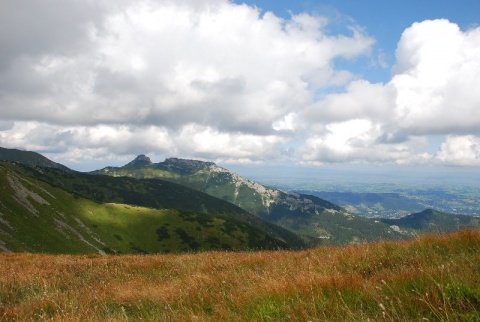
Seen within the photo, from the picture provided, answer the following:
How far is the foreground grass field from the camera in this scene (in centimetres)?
472

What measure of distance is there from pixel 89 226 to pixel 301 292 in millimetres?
128164

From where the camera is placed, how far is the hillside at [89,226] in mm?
88188

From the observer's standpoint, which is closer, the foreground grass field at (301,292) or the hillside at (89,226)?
the foreground grass field at (301,292)

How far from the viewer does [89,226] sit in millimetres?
119312

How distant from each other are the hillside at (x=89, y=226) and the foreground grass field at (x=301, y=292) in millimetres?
73565

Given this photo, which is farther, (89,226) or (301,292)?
(89,226)

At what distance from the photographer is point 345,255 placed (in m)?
9.89

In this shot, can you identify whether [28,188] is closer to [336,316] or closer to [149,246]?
[149,246]

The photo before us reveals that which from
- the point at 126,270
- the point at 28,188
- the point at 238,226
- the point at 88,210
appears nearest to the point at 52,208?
the point at 28,188

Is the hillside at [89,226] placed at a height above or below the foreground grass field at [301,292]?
below

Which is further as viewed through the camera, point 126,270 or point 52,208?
point 52,208

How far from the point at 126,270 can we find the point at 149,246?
126 m

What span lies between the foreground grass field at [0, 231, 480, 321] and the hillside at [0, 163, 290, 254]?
73.6 meters

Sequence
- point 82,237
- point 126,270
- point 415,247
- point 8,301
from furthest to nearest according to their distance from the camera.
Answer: point 82,237 < point 126,270 < point 415,247 < point 8,301
